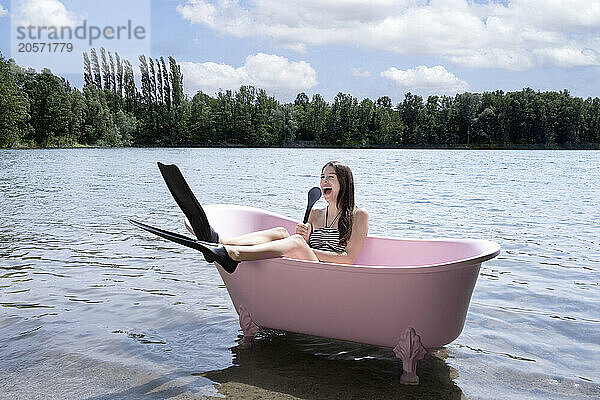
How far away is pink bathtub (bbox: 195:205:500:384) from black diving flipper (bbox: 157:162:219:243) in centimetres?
28

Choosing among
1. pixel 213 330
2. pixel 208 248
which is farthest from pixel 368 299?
pixel 213 330

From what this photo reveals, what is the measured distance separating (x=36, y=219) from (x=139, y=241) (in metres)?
2.70

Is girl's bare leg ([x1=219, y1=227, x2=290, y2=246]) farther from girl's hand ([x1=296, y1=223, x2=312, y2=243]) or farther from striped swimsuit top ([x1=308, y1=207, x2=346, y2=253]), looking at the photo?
striped swimsuit top ([x1=308, y1=207, x2=346, y2=253])

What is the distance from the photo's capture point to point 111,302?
457 cm

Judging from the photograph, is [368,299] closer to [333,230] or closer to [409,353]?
[409,353]

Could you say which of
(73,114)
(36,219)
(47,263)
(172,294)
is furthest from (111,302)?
(73,114)

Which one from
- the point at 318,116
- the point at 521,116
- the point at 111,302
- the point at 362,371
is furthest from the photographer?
the point at 318,116

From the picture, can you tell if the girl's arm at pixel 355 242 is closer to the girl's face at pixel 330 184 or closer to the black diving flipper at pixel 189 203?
the girl's face at pixel 330 184

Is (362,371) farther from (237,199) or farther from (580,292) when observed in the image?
(237,199)

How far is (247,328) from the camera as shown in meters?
3.59

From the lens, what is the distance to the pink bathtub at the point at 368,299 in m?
2.98

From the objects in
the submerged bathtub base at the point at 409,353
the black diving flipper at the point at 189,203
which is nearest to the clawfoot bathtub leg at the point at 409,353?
the submerged bathtub base at the point at 409,353

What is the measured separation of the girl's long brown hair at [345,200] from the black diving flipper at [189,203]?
0.81 m

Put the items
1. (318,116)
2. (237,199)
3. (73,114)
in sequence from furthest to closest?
(318,116), (73,114), (237,199)
